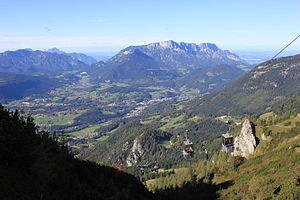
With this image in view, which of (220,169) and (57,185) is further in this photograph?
(220,169)

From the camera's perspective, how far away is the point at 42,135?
9125cm

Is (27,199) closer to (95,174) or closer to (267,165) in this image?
(95,174)

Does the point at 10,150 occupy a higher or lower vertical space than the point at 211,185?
higher

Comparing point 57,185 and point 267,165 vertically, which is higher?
point 57,185

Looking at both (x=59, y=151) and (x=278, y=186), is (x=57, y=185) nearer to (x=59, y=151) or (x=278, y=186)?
(x=59, y=151)

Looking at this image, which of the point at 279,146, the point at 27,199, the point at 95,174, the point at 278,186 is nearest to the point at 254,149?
the point at 279,146

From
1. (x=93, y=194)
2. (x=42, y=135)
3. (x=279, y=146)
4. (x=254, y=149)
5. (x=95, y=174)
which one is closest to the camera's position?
(x=93, y=194)

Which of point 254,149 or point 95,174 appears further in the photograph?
point 254,149

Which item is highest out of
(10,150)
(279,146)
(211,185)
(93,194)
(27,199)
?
(10,150)

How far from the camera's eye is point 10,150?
61125 millimetres

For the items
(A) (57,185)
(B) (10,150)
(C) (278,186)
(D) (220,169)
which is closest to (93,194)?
(A) (57,185)

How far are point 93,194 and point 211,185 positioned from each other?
101 meters

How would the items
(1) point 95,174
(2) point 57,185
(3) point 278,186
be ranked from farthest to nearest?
(3) point 278,186 → (1) point 95,174 → (2) point 57,185

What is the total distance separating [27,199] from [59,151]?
143ft
